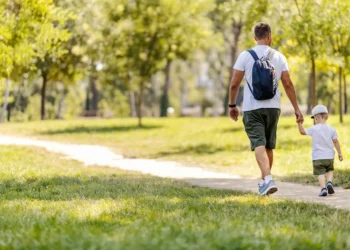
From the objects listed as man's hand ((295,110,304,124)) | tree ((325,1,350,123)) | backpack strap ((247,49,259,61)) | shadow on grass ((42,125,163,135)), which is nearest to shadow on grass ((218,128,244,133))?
shadow on grass ((42,125,163,135))

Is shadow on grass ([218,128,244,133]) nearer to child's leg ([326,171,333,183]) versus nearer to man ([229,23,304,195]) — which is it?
child's leg ([326,171,333,183])

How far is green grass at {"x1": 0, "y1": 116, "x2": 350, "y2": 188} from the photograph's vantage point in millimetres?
16406

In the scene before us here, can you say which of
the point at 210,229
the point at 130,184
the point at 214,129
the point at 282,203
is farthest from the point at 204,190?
the point at 214,129

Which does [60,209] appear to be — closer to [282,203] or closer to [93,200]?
[93,200]

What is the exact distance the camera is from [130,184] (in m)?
11.3

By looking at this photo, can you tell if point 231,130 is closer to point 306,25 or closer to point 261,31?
point 306,25

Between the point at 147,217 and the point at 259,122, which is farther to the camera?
the point at 259,122

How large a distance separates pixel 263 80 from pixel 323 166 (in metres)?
1.95

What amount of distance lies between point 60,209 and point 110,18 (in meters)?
26.7

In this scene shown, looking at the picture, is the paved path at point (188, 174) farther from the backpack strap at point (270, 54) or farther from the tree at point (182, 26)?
the tree at point (182, 26)

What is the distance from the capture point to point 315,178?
515 inches

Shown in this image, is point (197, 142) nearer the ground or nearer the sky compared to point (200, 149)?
nearer the sky

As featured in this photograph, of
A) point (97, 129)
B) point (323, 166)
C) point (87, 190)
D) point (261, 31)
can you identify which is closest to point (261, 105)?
point (261, 31)

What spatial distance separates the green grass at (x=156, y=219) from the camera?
5.37 metres
